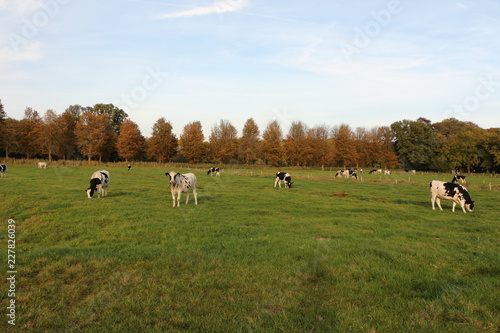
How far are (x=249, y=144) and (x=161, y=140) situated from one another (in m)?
26.4

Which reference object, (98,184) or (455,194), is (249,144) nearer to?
(98,184)

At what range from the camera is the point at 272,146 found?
85.1 meters

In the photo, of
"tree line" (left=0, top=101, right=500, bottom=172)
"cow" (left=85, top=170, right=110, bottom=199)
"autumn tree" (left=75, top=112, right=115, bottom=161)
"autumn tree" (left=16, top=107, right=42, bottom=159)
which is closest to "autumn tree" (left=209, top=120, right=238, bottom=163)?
"tree line" (left=0, top=101, right=500, bottom=172)

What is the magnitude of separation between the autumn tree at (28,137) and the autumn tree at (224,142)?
4638 cm

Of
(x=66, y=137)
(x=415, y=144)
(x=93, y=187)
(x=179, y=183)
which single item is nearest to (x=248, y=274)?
(x=179, y=183)

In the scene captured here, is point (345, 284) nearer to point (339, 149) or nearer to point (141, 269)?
point (141, 269)

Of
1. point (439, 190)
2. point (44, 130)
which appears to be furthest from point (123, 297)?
point (44, 130)

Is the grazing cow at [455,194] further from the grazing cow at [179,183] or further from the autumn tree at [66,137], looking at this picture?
the autumn tree at [66,137]

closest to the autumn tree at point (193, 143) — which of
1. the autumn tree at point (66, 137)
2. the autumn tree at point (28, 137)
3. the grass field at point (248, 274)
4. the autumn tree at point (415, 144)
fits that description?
the autumn tree at point (66, 137)

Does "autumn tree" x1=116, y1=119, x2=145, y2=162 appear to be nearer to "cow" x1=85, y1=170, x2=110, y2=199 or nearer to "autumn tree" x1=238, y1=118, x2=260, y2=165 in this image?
"autumn tree" x1=238, y1=118, x2=260, y2=165

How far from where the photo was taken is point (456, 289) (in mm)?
6273

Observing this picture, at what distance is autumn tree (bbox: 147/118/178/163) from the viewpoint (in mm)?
85812

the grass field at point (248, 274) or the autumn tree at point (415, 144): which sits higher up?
the autumn tree at point (415, 144)

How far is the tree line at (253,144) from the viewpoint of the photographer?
7556 centimetres
